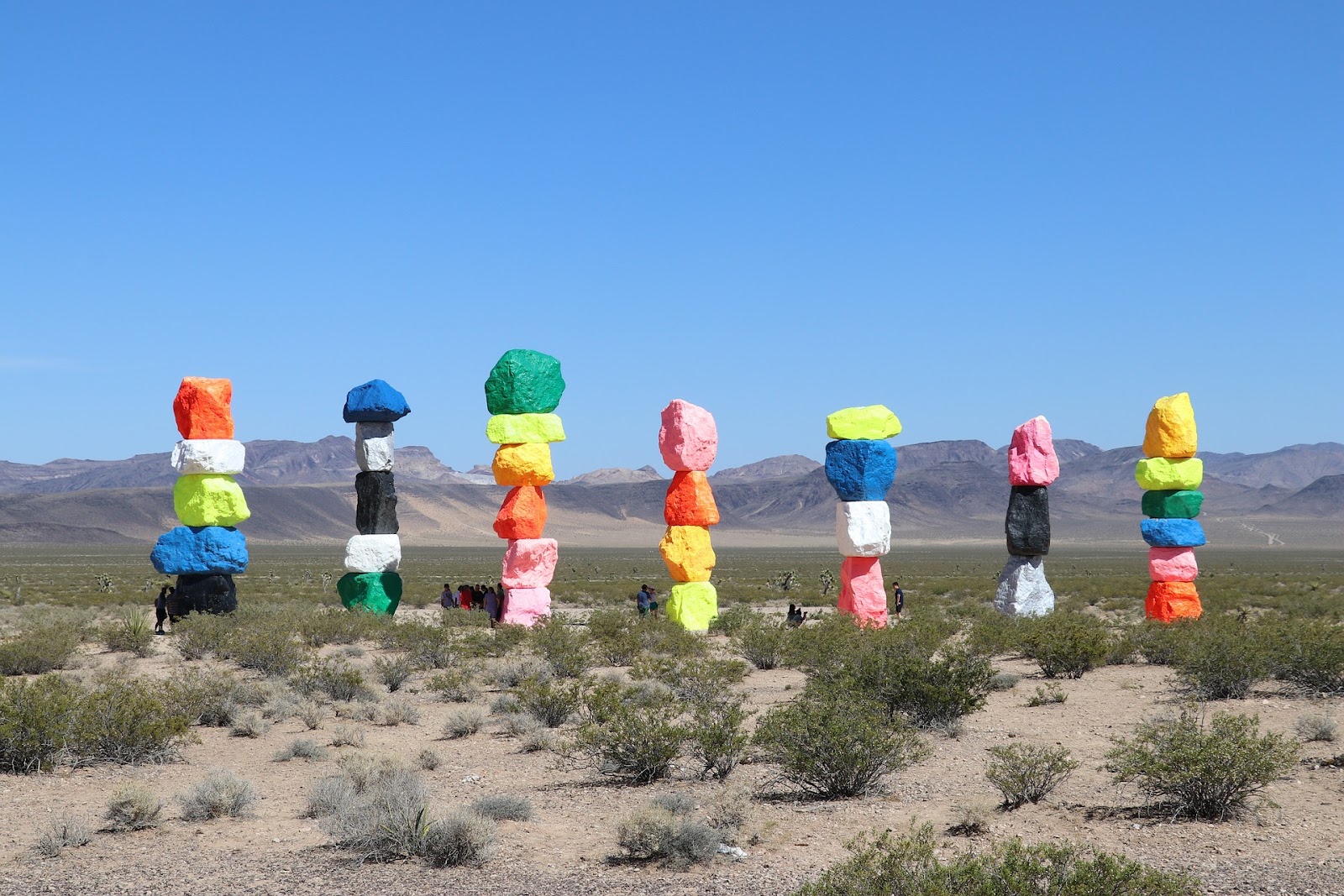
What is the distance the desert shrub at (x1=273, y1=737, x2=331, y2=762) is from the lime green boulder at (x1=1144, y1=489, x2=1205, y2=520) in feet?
58.1

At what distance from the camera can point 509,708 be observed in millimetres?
14094

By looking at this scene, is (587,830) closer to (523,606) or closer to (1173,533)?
(523,606)

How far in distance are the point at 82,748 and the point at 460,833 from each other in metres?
5.16

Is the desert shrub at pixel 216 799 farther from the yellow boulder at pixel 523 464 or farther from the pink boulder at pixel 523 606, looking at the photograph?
the yellow boulder at pixel 523 464

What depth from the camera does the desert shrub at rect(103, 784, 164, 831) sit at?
9.16 meters

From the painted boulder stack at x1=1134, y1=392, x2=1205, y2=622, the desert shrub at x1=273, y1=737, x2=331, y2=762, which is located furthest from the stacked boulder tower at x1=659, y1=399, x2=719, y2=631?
the desert shrub at x1=273, y1=737, x2=331, y2=762

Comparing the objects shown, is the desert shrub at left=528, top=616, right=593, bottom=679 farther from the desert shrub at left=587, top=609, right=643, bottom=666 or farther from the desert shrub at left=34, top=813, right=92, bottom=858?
the desert shrub at left=34, top=813, right=92, bottom=858

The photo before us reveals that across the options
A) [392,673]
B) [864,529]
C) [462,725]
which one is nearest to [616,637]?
[392,673]

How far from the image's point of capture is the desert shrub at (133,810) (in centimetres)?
916

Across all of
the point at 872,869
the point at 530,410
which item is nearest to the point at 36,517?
the point at 530,410

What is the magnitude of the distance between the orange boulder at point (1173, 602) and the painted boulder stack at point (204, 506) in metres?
17.5

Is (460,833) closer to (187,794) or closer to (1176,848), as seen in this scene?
(187,794)

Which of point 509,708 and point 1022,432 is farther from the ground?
point 1022,432

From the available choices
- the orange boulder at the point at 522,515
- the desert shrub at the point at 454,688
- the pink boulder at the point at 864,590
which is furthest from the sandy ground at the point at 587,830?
the orange boulder at the point at 522,515
